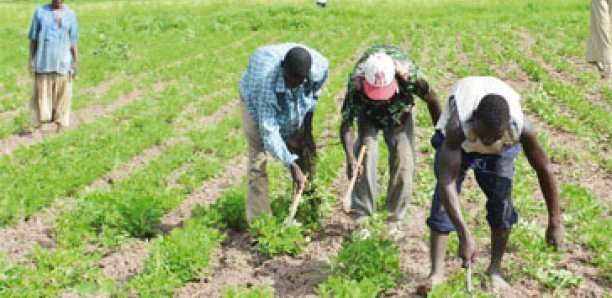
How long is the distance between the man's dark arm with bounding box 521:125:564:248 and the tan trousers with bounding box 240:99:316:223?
2.18 metres

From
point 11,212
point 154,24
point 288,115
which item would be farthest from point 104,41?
point 288,115

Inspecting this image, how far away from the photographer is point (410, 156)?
596cm

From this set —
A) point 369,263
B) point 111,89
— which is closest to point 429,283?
point 369,263

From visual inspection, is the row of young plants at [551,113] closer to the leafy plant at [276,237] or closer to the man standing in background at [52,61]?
the leafy plant at [276,237]

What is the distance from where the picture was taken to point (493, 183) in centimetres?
461

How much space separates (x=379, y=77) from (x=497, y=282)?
177 centimetres

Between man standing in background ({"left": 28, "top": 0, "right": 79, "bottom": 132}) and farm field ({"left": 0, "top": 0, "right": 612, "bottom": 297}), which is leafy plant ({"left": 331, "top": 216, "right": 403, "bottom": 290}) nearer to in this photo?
farm field ({"left": 0, "top": 0, "right": 612, "bottom": 297})

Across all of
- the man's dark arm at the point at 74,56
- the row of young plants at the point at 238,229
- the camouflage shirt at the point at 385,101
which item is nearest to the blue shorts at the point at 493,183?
the camouflage shirt at the point at 385,101

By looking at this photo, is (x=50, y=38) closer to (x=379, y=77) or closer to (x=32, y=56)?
(x=32, y=56)

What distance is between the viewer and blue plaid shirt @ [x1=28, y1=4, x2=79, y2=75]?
386 inches

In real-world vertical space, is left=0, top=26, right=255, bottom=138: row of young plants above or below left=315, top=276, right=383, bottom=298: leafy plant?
below

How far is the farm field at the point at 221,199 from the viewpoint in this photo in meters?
5.02

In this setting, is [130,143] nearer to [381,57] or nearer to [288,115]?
[288,115]

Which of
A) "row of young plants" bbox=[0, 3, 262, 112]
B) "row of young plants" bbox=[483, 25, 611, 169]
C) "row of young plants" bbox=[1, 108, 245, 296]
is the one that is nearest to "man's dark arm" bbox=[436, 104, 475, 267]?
"row of young plants" bbox=[1, 108, 245, 296]
